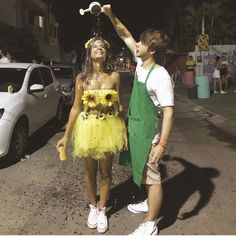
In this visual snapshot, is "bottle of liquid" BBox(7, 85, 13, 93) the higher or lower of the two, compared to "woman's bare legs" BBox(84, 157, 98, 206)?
higher

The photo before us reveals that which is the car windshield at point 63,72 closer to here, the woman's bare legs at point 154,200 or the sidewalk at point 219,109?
the sidewalk at point 219,109

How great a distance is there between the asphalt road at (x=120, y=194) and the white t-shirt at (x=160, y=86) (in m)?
1.35

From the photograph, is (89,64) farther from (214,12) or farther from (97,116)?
(214,12)

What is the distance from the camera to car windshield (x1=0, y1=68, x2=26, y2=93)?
7859mm

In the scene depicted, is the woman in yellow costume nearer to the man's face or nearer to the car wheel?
the man's face

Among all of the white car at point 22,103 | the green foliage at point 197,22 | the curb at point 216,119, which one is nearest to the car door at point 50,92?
the white car at point 22,103

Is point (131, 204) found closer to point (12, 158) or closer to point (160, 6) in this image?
point (12, 158)

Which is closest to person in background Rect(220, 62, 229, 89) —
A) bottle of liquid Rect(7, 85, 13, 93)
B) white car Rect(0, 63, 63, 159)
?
white car Rect(0, 63, 63, 159)

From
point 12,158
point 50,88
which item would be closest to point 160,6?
point 50,88

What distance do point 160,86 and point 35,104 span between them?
472 centimetres

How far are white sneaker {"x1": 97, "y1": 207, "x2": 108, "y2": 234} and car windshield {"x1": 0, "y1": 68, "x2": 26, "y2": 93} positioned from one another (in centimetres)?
378

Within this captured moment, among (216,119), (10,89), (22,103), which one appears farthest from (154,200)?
(216,119)

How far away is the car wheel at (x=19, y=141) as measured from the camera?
6.97 m

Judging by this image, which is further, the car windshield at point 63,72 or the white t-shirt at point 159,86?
the car windshield at point 63,72
